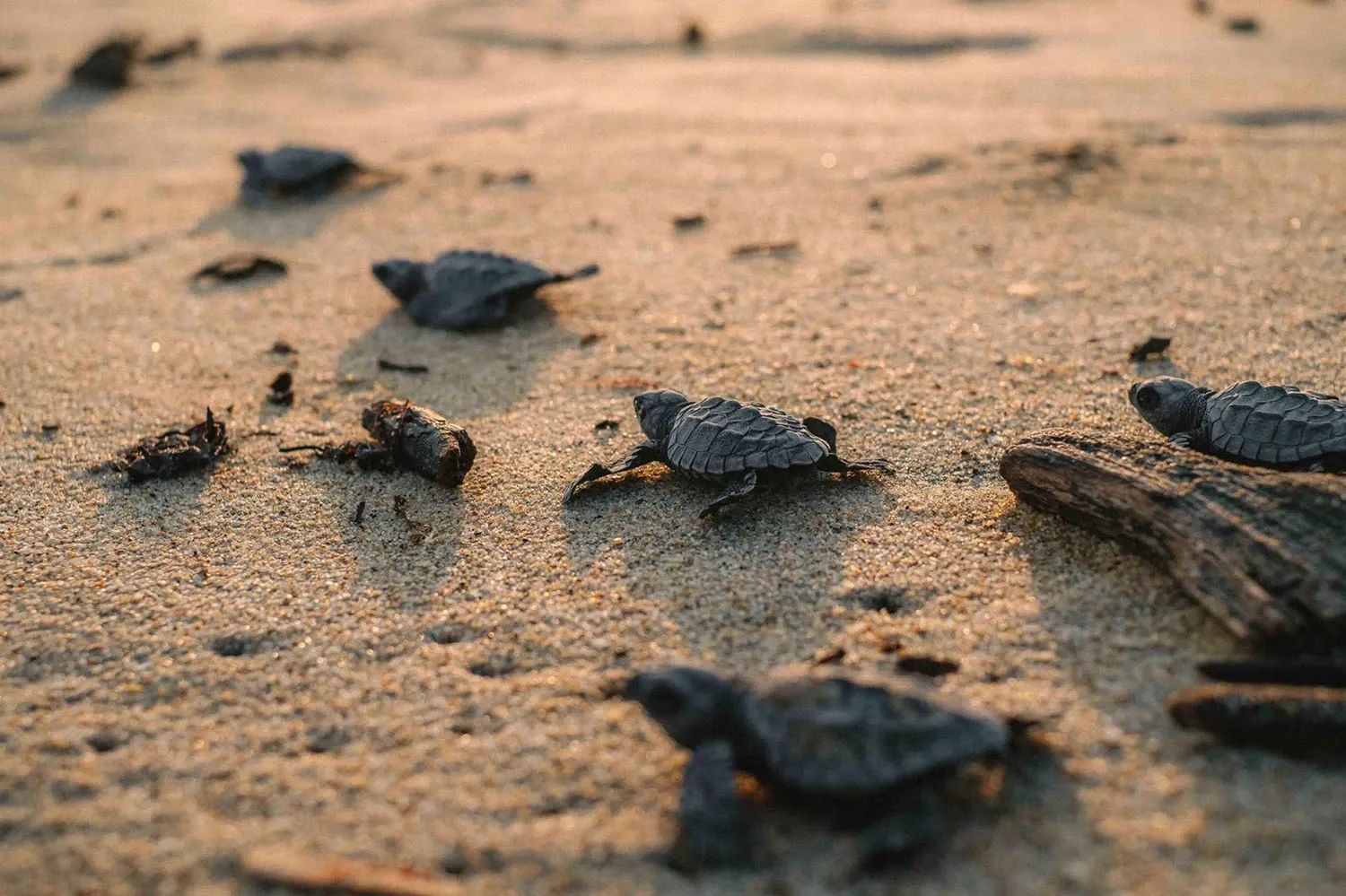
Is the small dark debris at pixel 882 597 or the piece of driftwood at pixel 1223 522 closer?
the piece of driftwood at pixel 1223 522

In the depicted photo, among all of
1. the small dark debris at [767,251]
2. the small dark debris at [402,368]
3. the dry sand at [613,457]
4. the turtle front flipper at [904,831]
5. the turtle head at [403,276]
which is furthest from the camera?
the small dark debris at [767,251]

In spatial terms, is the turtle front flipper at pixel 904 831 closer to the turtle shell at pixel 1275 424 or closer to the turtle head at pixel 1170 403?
the turtle shell at pixel 1275 424

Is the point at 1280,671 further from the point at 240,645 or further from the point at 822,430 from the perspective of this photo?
the point at 240,645

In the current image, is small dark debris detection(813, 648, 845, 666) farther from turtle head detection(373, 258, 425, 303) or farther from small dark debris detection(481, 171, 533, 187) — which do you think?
small dark debris detection(481, 171, 533, 187)

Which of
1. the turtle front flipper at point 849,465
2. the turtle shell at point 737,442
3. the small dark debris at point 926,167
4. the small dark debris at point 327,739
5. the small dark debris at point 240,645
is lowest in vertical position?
the small dark debris at point 327,739

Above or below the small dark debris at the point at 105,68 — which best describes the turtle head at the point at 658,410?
below

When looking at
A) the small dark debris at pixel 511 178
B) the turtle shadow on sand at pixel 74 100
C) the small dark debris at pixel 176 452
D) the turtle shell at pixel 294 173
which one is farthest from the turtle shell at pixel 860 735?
the turtle shadow on sand at pixel 74 100

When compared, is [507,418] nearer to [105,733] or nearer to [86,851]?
[105,733]
